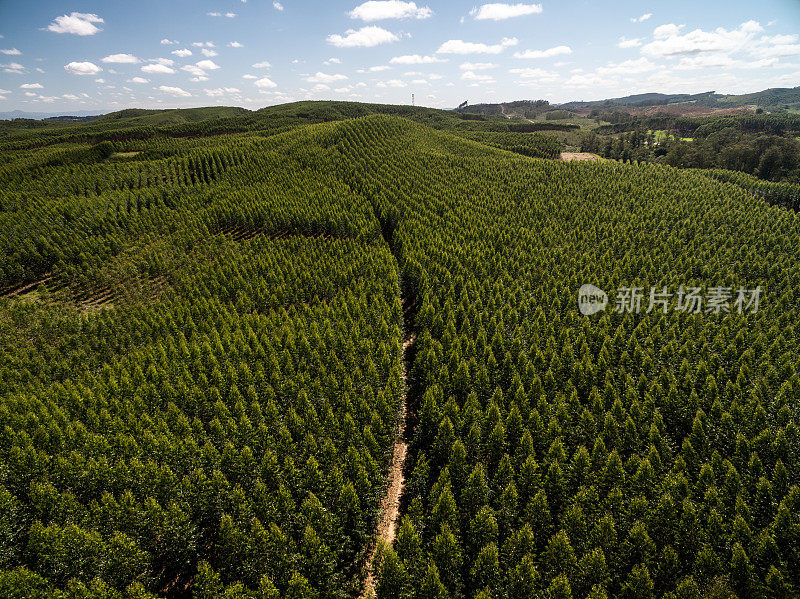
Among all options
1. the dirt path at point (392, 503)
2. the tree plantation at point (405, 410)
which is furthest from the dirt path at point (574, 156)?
the dirt path at point (392, 503)

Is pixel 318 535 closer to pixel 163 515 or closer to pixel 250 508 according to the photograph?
pixel 250 508

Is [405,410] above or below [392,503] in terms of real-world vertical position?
above

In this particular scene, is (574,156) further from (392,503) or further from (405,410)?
(392,503)

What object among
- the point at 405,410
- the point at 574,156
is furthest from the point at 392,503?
the point at 574,156

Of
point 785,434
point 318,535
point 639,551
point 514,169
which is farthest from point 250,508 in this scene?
point 514,169

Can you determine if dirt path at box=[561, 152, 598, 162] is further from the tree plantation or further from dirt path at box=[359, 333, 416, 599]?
dirt path at box=[359, 333, 416, 599]
